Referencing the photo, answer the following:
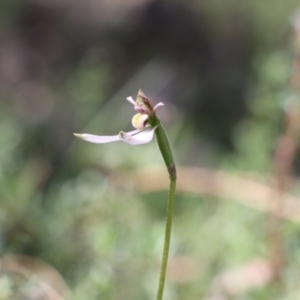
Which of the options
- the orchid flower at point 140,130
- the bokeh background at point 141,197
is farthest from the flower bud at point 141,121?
the bokeh background at point 141,197

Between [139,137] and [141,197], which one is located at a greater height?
[141,197]

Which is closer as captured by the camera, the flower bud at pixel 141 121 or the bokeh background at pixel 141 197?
the flower bud at pixel 141 121

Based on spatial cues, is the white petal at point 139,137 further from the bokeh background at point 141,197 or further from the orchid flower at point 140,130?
the bokeh background at point 141,197

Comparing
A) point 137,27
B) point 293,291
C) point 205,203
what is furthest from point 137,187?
point 137,27

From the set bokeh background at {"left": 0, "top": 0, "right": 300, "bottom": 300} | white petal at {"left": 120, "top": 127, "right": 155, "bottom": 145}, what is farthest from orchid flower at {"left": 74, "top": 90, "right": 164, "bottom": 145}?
bokeh background at {"left": 0, "top": 0, "right": 300, "bottom": 300}

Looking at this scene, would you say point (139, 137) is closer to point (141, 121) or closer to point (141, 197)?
point (141, 121)

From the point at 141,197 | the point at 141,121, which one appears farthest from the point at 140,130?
the point at 141,197

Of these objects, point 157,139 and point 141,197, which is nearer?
point 157,139
